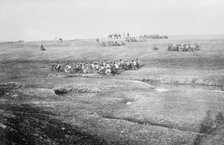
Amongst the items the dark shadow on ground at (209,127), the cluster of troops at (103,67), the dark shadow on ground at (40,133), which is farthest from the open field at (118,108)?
the cluster of troops at (103,67)

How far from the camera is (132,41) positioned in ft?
338

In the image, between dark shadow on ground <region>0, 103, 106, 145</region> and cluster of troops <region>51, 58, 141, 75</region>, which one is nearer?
dark shadow on ground <region>0, 103, 106, 145</region>

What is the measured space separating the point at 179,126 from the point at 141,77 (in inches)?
867

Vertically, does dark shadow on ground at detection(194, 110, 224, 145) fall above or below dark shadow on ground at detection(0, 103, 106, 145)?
below

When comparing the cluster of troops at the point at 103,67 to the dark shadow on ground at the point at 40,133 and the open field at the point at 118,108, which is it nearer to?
the open field at the point at 118,108

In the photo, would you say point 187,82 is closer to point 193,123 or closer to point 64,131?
point 193,123

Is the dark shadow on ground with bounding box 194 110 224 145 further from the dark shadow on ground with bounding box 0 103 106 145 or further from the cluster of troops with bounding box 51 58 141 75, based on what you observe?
the cluster of troops with bounding box 51 58 141 75

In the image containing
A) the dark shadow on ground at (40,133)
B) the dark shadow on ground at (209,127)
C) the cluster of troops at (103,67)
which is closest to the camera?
the dark shadow on ground at (40,133)

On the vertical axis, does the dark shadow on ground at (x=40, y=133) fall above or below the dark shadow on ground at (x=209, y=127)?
above

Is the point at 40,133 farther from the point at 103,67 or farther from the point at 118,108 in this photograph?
the point at 103,67

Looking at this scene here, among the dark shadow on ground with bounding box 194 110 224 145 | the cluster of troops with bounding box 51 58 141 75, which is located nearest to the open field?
the dark shadow on ground with bounding box 194 110 224 145

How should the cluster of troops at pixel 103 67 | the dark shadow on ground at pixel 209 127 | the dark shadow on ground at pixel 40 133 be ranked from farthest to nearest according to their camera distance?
the cluster of troops at pixel 103 67 < the dark shadow on ground at pixel 209 127 < the dark shadow on ground at pixel 40 133

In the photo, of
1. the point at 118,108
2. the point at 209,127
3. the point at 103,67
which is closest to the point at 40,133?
the point at 118,108

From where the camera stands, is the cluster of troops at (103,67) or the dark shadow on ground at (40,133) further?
the cluster of troops at (103,67)
